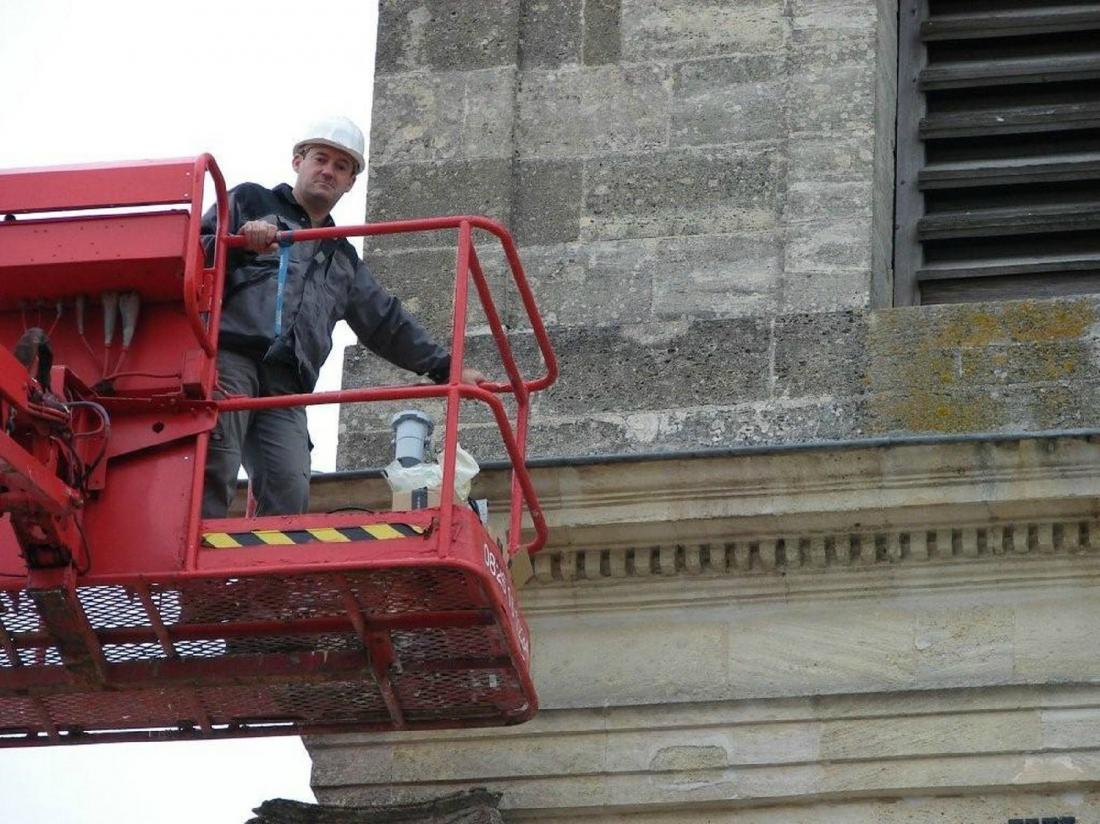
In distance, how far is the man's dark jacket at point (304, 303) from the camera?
11719 millimetres

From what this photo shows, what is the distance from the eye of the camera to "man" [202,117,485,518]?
1164cm

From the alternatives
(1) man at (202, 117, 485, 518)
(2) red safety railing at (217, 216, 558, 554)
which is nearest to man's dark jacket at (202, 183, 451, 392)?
(1) man at (202, 117, 485, 518)

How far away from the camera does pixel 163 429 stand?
11133 mm

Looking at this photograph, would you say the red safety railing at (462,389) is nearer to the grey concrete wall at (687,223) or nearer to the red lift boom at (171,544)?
the red lift boom at (171,544)

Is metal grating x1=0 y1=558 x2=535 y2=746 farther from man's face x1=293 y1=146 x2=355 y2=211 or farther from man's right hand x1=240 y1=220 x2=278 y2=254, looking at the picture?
man's face x1=293 y1=146 x2=355 y2=211

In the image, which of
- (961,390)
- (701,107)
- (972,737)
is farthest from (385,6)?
(972,737)

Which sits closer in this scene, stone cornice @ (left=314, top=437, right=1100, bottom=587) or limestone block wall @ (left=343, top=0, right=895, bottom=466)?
stone cornice @ (left=314, top=437, right=1100, bottom=587)

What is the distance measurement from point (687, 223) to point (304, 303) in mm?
2303

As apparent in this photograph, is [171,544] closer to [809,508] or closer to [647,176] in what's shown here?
[809,508]

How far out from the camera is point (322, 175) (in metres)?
12.2

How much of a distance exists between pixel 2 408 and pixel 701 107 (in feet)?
14.5

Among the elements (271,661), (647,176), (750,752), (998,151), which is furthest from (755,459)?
(998,151)

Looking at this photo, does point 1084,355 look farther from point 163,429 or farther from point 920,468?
point 163,429

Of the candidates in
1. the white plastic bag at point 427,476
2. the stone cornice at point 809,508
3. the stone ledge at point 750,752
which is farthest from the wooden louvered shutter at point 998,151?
the white plastic bag at point 427,476
